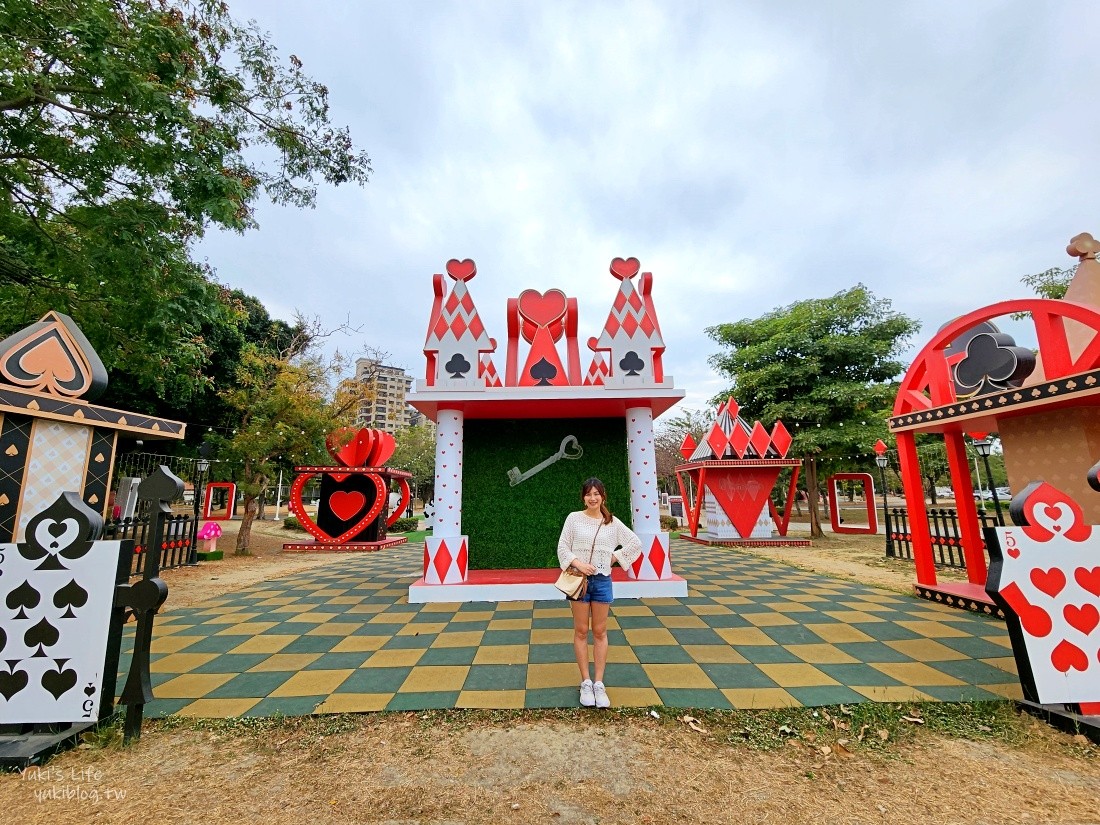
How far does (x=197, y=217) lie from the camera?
6.05 meters

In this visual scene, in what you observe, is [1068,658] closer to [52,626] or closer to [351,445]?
[52,626]

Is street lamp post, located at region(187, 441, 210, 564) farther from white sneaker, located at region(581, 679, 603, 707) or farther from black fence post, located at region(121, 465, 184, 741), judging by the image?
white sneaker, located at region(581, 679, 603, 707)

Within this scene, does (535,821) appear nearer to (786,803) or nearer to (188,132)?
(786,803)

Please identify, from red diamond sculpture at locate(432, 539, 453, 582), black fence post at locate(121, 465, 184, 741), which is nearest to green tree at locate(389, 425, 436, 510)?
red diamond sculpture at locate(432, 539, 453, 582)

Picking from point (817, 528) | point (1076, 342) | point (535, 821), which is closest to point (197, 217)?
point (535, 821)

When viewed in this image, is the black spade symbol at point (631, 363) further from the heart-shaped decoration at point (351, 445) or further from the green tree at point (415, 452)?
the green tree at point (415, 452)

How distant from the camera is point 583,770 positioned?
2.35 metres

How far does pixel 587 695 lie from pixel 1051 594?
3.10 metres

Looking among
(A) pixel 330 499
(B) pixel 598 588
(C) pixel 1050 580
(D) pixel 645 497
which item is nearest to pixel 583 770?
(B) pixel 598 588

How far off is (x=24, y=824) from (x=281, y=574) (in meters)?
7.22

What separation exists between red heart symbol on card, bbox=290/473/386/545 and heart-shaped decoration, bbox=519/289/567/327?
742 centimetres

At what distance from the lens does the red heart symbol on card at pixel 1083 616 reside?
9.23 feet

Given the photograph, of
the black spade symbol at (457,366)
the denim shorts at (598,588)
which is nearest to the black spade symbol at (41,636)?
the denim shorts at (598,588)

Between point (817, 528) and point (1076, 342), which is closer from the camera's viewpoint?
point (1076, 342)
